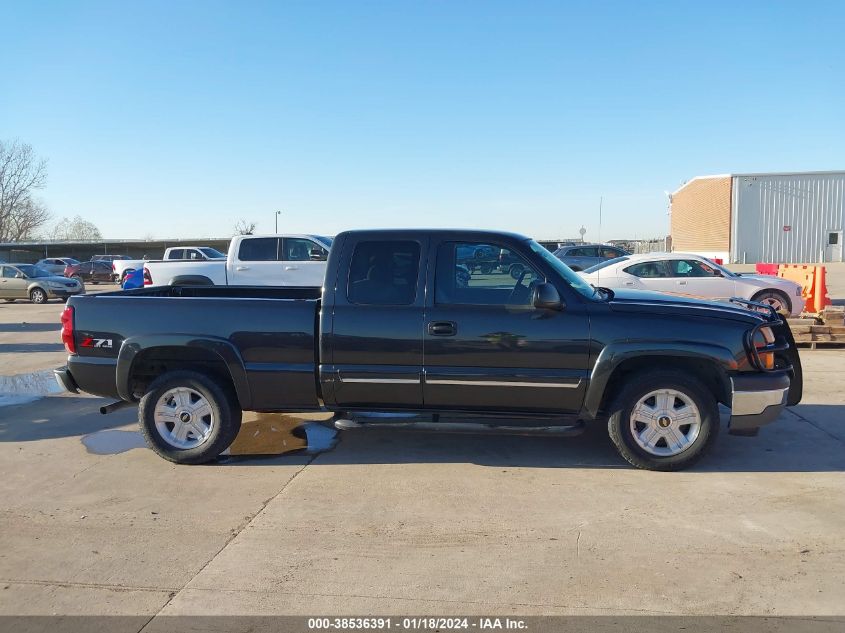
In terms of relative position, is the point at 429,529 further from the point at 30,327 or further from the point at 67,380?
the point at 30,327

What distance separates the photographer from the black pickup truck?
199 inches

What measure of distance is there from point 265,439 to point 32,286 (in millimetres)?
23145

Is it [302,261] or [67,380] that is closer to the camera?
[67,380]

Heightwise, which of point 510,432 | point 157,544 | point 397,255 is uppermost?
point 397,255

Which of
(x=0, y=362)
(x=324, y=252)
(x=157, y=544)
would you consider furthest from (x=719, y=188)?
(x=157, y=544)

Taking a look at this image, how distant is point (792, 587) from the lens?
3.46 meters

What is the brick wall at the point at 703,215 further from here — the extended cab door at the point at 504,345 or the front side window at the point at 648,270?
the extended cab door at the point at 504,345

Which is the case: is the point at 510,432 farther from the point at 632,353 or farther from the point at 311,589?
the point at 311,589

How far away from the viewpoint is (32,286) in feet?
82.4

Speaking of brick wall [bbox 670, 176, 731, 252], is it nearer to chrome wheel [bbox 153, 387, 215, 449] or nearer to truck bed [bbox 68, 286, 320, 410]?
truck bed [bbox 68, 286, 320, 410]

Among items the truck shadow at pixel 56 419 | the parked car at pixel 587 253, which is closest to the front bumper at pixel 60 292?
the parked car at pixel 587 253

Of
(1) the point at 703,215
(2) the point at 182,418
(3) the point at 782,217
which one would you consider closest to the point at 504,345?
(2) the point at 182,418

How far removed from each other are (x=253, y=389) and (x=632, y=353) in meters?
3.01

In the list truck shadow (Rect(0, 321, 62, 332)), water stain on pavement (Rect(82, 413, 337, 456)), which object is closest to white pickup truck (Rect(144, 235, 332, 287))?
truck shadow (Rect(0, 321, 62, 332))
